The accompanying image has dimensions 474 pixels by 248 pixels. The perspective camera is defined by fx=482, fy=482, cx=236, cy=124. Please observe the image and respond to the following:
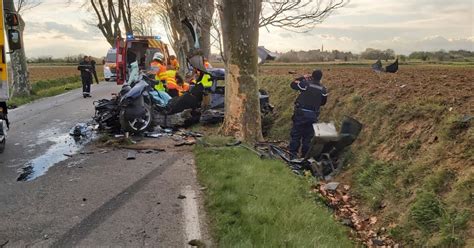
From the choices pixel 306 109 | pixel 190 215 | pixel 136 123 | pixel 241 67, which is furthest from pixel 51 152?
pixel 306 109

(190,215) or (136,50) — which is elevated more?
(136,50)

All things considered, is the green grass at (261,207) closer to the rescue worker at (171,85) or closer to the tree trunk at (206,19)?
the rescue worker at (171,85)

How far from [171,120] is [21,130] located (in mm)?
3437

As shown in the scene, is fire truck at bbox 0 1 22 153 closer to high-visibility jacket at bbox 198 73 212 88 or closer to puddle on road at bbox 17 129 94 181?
puddle on road at bbox 17 129 94 181

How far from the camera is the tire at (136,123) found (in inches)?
393

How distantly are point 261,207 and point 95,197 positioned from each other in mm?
2072

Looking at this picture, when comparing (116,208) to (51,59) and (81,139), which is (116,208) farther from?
(51,59)

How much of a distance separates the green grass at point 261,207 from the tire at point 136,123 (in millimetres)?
2708

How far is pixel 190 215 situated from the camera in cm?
529

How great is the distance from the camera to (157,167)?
7.53 m

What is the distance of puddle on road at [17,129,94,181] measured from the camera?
7.27m

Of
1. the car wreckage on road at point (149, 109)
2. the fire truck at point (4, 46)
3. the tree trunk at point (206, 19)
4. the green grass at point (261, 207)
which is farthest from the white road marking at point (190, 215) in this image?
the tree trunk at point (206, 19)

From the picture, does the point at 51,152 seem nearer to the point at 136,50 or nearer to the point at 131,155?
the point at 131,155

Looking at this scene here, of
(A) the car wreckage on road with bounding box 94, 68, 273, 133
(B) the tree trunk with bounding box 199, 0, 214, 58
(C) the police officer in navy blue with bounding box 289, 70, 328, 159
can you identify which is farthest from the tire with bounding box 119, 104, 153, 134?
(B) the tree trunk with bounding box 199, 0, 214, 58
